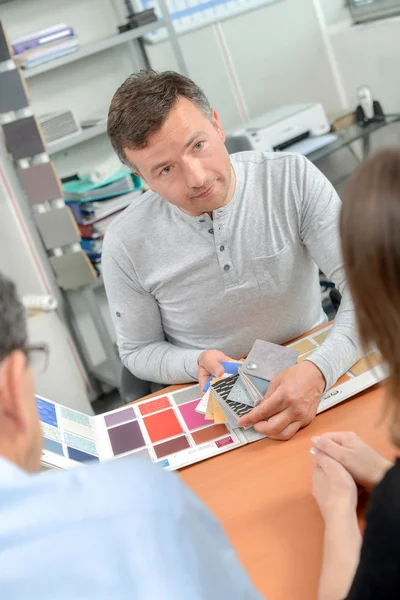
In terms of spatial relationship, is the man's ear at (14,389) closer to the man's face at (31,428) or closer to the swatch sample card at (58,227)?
the man's face at (31,428)

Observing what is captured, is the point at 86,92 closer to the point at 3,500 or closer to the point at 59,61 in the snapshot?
the point at 59,61

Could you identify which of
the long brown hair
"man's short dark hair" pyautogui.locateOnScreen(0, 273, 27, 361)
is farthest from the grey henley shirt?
"man's short dark hair" pyautogui.locateOnScreen(0, 273, 27, 361)

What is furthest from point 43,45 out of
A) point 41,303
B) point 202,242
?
point 202,242

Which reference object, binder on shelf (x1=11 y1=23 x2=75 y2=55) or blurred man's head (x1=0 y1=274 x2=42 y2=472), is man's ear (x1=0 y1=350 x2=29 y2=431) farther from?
binder on shelf (x1=11 y1=23 x2=75 y2=55)

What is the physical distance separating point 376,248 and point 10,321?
409mm

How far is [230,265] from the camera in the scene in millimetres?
1755

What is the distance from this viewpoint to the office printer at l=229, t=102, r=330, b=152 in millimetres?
3250

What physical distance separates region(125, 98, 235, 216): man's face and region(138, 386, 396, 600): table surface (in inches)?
24.4

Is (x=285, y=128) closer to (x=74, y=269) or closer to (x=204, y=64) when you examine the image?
(x=204, y=64)

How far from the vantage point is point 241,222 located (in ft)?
5.76

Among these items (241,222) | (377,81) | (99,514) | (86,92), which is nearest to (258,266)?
(241,222)

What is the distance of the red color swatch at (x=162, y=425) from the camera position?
146cm

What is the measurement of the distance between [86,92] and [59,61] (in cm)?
44

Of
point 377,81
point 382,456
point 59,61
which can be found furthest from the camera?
point 377,81
